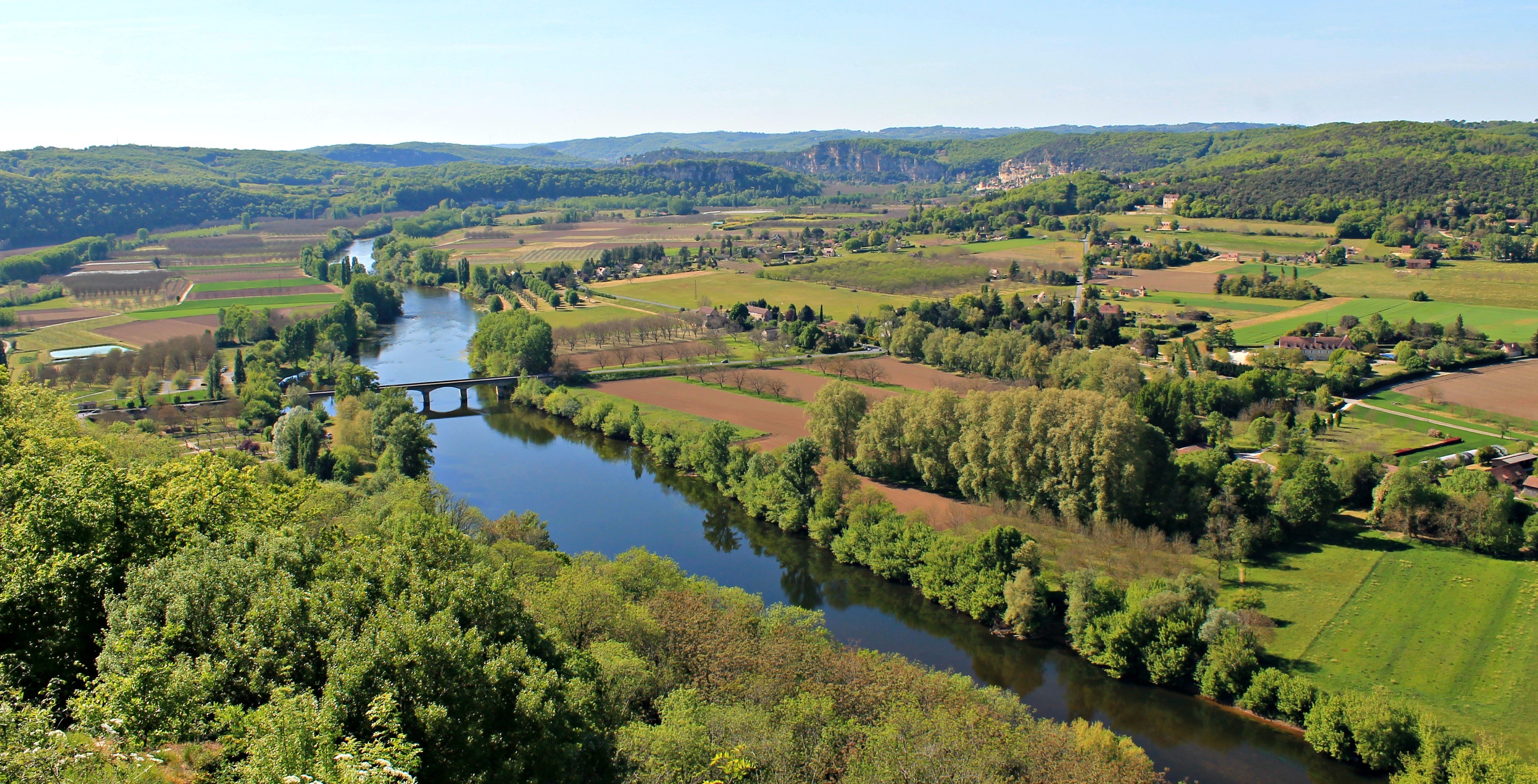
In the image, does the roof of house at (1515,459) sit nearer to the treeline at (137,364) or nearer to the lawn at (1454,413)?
the lawn at (1454,413)

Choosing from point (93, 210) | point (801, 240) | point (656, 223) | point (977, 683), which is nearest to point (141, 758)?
point (977, 683)

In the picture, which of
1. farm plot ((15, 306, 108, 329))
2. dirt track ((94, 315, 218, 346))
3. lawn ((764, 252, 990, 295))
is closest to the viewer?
dirt track ((94, 315, 218, 346))

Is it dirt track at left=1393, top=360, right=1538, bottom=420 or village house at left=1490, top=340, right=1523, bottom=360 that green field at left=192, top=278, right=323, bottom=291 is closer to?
dirt track at left=1393, top=360, right=1538, bottom=420

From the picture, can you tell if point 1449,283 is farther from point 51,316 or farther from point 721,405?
point 51,316

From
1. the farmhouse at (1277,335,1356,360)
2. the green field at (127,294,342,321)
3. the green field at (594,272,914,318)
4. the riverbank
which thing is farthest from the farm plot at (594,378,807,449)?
the green field at (127,294,342,321)

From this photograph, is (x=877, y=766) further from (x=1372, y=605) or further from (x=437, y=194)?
(x=437, y=194)

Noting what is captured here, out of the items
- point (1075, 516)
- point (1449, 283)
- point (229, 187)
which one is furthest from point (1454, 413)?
point (229, 187)

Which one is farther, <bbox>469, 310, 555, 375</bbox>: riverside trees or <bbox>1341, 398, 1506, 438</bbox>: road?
<bbox>469, 310, 555, 375</bbox>: riverside trees
